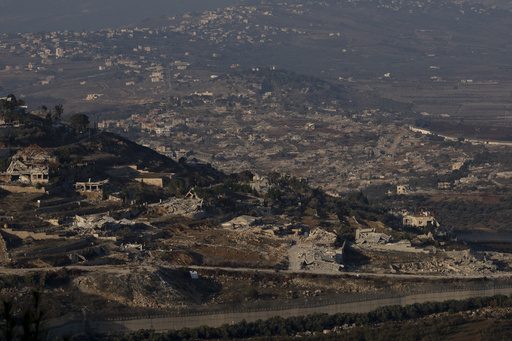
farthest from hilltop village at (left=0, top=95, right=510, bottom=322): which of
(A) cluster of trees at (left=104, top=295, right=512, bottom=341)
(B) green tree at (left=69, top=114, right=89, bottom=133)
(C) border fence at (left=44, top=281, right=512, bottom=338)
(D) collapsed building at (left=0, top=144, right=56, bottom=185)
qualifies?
(B) green tree at (left=69, top=114, right=89, bottom=133)

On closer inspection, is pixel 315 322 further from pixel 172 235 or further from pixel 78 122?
pixel 78 122

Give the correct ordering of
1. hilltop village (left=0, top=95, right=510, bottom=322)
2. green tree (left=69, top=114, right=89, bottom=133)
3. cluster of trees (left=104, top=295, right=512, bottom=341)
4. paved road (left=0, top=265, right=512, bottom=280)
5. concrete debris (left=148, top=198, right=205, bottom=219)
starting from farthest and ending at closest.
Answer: green tree (left=69, top=114, right=89, bottom=133) → concrete debris (left=148, top=198, right=205, bottom=219) → hilltop village (left=0, top=95, right=510, bottom=322) → paved road (left=0, top=265, right=512, bottom=280) → cluster of trees (left=104, top=295, right=512, bottom=341)

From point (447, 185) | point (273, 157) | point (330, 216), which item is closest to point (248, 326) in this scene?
point (330, 216)

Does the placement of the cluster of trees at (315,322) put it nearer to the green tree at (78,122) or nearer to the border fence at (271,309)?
the border fence at (271,309)

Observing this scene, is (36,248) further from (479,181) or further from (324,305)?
(479,181)

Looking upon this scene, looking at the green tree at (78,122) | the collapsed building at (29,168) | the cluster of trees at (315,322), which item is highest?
the collapsed building at (29,168)

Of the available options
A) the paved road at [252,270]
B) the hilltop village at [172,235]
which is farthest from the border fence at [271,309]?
the paved road at [252,270]

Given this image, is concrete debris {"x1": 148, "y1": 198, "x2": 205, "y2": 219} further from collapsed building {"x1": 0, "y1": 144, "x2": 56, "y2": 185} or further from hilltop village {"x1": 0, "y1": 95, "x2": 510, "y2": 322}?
collapsed building {"x1": 0, "y1": 144, "x2": 56, "y2": 185}

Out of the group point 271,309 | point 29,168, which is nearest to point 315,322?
point 271,309

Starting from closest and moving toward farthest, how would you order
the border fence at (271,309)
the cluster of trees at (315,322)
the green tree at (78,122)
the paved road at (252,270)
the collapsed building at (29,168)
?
the border fence at (271,309)
the cluster of trees at (315,322)
the paved road at (252,270)
the collapsed building at (29,168)
the green tree at (78,122)
